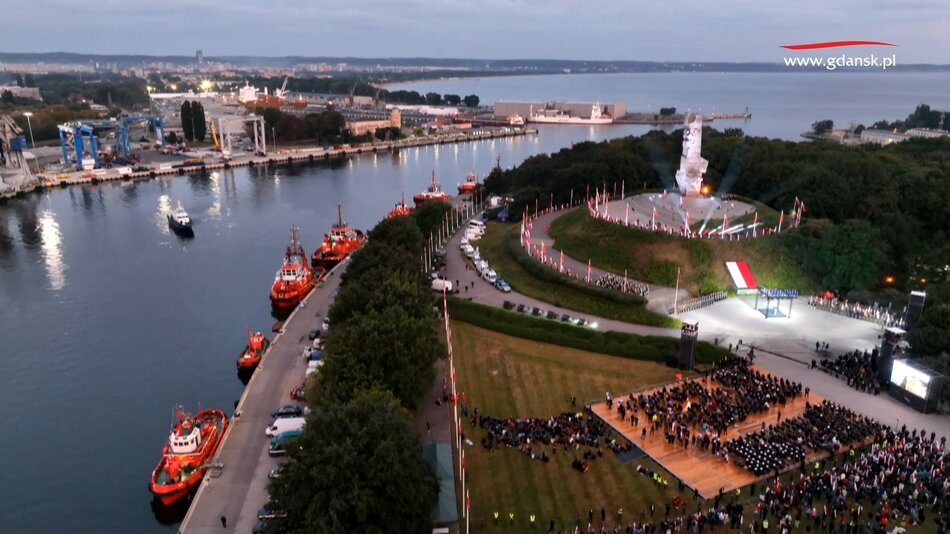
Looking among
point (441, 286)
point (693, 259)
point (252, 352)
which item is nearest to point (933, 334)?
point (693, 259)

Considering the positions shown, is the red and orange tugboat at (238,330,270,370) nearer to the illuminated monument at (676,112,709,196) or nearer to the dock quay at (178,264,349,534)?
the dock quay at (178,264,349,534)

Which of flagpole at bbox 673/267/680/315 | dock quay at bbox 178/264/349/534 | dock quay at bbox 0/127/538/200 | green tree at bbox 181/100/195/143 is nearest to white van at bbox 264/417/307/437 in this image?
dock quay at bbox 178/264/349/534

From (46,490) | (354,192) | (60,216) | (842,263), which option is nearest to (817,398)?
(842,263)

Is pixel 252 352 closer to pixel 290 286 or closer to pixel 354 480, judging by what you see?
pixel 290 286

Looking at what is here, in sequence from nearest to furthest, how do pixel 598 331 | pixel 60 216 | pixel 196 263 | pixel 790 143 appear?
pixel 598 331 → pixel 196 263 → pixel 790 143 → pixel 60 216

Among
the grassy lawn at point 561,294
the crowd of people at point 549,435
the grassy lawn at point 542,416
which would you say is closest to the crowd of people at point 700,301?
the grassy lawn at point 561,294

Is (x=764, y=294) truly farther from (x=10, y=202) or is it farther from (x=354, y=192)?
(x=10, y=202)

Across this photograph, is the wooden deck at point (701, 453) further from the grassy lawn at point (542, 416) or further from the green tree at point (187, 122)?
the green tree at point (187, 122)
